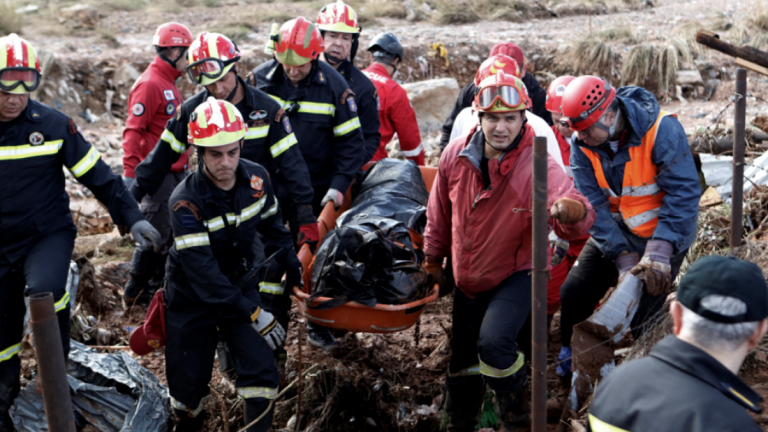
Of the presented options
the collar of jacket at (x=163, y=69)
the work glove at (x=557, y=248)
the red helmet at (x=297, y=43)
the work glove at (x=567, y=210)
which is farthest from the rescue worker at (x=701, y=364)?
the collar of jacket at (x=163, y=69)

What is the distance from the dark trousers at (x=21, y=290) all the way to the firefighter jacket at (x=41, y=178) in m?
0.06

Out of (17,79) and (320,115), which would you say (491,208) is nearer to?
(320,115)

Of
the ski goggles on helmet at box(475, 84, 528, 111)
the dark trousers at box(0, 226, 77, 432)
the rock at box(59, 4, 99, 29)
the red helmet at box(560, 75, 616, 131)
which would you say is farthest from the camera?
the rock at box(59, 4, 99, 29)

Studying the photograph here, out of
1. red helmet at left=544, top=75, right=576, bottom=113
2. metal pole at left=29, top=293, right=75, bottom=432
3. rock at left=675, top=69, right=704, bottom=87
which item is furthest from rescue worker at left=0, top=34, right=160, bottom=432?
rock at left=675, top=69, right=704, bottom=87

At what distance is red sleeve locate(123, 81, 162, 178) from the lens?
16.1 ft

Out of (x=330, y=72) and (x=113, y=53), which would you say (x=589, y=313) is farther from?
(x=113, y=53)

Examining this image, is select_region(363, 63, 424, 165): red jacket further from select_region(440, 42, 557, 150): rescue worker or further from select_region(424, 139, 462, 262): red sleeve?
select_region(424, 139, 462, 262): red sleeve

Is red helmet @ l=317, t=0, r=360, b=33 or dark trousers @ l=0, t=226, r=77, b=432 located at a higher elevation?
red helmet @ l=317, t=0, r=360, b=33

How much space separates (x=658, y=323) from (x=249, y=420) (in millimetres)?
2125

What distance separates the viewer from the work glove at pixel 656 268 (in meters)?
3.23

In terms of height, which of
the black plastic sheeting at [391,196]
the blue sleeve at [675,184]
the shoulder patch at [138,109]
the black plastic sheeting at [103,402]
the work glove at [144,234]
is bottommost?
the black plastic sheeting at [103,402]

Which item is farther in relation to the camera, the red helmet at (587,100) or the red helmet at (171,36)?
the red helmet at (171,36)

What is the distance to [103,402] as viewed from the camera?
3623 millimetres

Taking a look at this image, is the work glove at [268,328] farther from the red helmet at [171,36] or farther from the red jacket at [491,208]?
the red helmet at [171,36]
